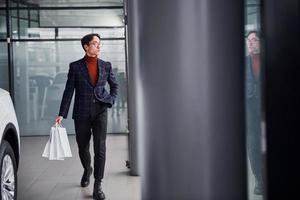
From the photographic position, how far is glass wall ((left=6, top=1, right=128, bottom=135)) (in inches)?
504

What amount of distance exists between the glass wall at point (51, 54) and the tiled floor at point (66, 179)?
8.86 ft

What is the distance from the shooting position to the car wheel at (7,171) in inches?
175

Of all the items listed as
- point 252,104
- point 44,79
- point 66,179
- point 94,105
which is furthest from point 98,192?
point 44,79

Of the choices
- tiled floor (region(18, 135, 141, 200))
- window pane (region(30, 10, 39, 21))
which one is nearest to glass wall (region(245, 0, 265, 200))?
tiled floor (region(18, 135, 141, 200))

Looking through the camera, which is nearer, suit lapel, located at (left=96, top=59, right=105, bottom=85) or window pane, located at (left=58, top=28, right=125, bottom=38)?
suit lapel, located at (left=96, top=59, right=105, bottom=85)

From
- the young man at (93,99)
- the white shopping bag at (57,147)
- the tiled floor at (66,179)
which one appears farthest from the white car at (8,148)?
the tiled floor at (66,179)

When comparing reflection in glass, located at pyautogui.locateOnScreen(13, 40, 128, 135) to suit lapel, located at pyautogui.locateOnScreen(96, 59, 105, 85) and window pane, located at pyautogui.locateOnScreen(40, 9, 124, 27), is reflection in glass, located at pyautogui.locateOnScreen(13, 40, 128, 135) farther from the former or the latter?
suit lapel, located at pyautogui.locateOnScreen(96, 59, 105, 85)

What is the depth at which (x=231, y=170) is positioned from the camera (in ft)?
3.86

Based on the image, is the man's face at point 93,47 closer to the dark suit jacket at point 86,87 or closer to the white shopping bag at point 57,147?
the dark suit jacket at point 86,87

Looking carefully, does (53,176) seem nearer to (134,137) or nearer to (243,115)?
(134,137)

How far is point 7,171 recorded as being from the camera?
460cm

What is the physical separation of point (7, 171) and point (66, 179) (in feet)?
8.79

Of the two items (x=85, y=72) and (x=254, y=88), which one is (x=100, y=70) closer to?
(x=85, y=72)

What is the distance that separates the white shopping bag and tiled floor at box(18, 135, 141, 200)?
1.75 feet
